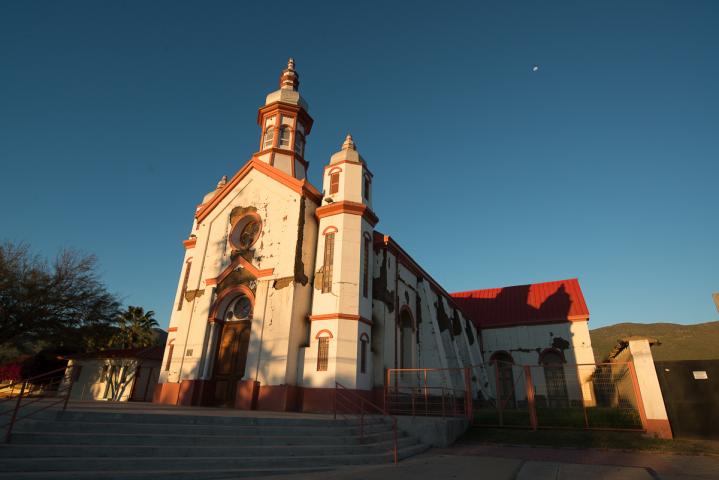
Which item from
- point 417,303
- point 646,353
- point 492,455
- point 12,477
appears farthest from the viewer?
point 417,303

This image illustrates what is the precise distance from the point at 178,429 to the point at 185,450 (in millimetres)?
900

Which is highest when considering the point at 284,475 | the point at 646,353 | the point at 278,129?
the point at 278,129

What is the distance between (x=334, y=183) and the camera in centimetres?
1892

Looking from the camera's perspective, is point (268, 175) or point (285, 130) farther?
point (285, 130)

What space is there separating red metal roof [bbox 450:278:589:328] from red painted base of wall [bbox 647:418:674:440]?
18249mm

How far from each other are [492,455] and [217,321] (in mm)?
12570

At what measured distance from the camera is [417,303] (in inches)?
866

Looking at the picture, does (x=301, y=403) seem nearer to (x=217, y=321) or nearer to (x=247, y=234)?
(x=217, y=321)

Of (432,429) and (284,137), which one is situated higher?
(284,137)

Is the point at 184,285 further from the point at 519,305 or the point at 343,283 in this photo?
the point at 519,305

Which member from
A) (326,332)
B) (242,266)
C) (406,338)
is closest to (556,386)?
(406,338)

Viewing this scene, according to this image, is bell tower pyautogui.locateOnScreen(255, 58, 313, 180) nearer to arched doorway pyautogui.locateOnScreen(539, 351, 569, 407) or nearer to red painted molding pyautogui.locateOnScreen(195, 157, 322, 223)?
red painted molding pyautogui.locateOnScreen(195, 157, 322, 223)

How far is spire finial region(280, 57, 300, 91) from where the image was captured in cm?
2536

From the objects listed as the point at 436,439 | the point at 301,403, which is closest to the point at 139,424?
the point at 301,403
